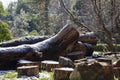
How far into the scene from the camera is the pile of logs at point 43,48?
32.4 ft

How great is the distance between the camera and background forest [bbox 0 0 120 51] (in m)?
8.89

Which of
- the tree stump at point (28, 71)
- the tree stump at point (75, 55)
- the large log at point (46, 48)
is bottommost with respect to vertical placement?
the tree stump at point (75, 55)

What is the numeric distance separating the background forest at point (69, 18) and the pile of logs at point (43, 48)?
725 mm

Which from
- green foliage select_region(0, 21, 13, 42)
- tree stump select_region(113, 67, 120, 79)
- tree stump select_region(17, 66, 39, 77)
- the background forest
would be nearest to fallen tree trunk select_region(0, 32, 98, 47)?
the background forest

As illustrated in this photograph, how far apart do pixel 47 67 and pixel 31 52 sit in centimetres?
125

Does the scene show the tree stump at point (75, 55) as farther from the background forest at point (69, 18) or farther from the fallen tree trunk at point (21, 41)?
the fallen tree trunk at point (21, 41)

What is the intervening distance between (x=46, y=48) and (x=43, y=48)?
0.48 feet

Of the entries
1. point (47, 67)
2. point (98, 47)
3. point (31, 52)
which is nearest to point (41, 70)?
point (47, 67)

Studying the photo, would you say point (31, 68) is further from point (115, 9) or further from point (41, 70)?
point (115, 9)

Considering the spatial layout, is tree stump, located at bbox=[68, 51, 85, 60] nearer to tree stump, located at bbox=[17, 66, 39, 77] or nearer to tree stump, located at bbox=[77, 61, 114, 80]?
tree stump, located at bbox=[17, 66, 39, 77]

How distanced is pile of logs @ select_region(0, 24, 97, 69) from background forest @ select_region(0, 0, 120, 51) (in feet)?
2.38

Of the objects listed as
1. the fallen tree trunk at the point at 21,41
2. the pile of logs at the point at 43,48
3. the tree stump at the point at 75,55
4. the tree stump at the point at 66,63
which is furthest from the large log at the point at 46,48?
the tree stump at the point at 66,63

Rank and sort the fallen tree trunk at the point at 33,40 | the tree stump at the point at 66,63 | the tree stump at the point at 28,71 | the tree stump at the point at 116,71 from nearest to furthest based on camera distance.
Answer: the tree stump at the point at 116,71, the tree stump at the point at 28,71, the tree stump at the point at 66,63, the fallen tree trunk at the point at 33,40

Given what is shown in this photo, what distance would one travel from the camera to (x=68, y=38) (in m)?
11.4
